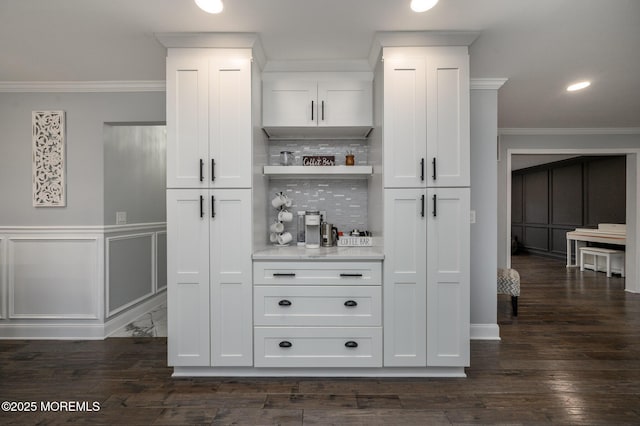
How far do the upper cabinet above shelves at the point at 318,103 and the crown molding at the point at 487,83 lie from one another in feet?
3.61

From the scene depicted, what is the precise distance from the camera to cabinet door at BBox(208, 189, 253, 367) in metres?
2.58

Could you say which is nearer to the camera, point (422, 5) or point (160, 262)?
point (422, 5)

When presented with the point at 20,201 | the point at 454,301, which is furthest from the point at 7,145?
the point at 454,301

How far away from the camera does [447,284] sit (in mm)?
2568

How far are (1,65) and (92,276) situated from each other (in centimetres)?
199

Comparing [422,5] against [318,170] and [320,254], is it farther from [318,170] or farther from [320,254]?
[320,254]

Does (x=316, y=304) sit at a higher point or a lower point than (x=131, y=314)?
higher

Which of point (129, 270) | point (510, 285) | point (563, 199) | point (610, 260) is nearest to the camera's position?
point (129, 270)

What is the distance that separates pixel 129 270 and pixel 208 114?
2251 millimetres

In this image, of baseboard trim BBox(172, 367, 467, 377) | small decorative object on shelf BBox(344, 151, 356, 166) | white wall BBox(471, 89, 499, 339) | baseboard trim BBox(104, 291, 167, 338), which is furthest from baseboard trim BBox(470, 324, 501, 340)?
baseboard trim BBox(104, 291, 167, 338)

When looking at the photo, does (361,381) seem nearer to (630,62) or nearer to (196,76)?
(196,76)

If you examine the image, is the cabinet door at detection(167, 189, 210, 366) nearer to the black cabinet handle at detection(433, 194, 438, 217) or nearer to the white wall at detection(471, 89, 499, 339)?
the black cabinet handle at detection(433, 194, 438, 217)

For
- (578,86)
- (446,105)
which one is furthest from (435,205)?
(578,86)

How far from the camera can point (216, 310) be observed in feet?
8.50
